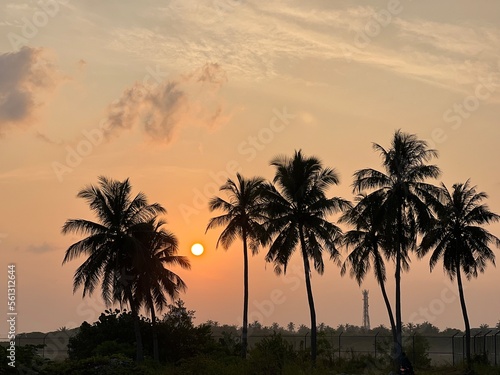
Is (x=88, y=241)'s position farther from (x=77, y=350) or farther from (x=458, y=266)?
(x=458, y=266)

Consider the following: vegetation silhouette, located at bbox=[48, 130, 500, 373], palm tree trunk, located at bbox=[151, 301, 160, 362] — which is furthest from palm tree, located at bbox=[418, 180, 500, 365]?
palm tree trunk, located at bbox=[151, 301, 160, 362]

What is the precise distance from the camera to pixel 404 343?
8131cm

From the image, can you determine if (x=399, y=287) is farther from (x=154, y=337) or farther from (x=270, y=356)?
(x=154, y=337)

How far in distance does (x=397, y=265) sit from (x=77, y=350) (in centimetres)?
2831

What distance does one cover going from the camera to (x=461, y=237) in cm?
7075

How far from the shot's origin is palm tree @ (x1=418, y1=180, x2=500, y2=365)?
7006cm

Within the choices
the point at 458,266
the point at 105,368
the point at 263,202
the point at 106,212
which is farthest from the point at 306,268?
the point at 105,368

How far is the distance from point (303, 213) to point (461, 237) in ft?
43.7

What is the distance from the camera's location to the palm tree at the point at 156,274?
70125 millimetres

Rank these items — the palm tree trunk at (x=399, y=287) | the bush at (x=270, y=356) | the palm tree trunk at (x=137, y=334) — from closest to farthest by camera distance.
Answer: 1. the bush at (x=270, y=356)
2. the palm tree trunk at (x=399, y=287)
3. the palm tree trunk at (x=137, y=334)

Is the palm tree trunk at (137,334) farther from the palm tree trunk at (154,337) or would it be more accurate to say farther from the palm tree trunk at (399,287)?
the palm tree trunk at (399,287)

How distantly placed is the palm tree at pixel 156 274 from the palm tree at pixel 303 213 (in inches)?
336

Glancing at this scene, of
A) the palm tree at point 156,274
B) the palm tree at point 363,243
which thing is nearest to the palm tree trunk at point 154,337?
A: the palm tree at point 156,274

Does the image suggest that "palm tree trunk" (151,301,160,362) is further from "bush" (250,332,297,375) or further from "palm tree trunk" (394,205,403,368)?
"palm tree trunk" (394,205,403,368)
